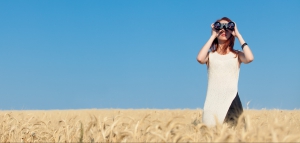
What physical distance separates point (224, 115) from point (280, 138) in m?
3.90

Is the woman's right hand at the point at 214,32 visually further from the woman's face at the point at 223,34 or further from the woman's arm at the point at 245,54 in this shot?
the woman's arm at the point at 245,54

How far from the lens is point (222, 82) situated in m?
6.55

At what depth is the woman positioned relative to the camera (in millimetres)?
6520

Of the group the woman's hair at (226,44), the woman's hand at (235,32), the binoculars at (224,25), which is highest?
the binoculars at (224,25)

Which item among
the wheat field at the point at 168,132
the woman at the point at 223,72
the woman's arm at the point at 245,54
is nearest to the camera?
the wheat field at the point at 168,132

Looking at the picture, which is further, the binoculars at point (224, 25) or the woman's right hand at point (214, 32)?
the woman's right hand at point (214, 32)

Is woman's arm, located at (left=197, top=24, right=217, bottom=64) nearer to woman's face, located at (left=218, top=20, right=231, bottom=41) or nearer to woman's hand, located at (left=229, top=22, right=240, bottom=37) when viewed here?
woman's face, located at (left=218, top=20, right=231, bottom=41)

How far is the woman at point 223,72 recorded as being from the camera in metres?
6.52

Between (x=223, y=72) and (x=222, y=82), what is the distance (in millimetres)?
166

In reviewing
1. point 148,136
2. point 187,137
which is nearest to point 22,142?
point 148,136

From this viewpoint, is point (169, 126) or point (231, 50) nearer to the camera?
point (169, 126)

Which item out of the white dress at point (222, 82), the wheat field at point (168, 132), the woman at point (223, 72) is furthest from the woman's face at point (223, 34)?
the wheat field at point (168, 132)

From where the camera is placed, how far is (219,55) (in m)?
6.62

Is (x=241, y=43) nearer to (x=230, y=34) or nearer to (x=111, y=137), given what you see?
(x=230, y=34)
